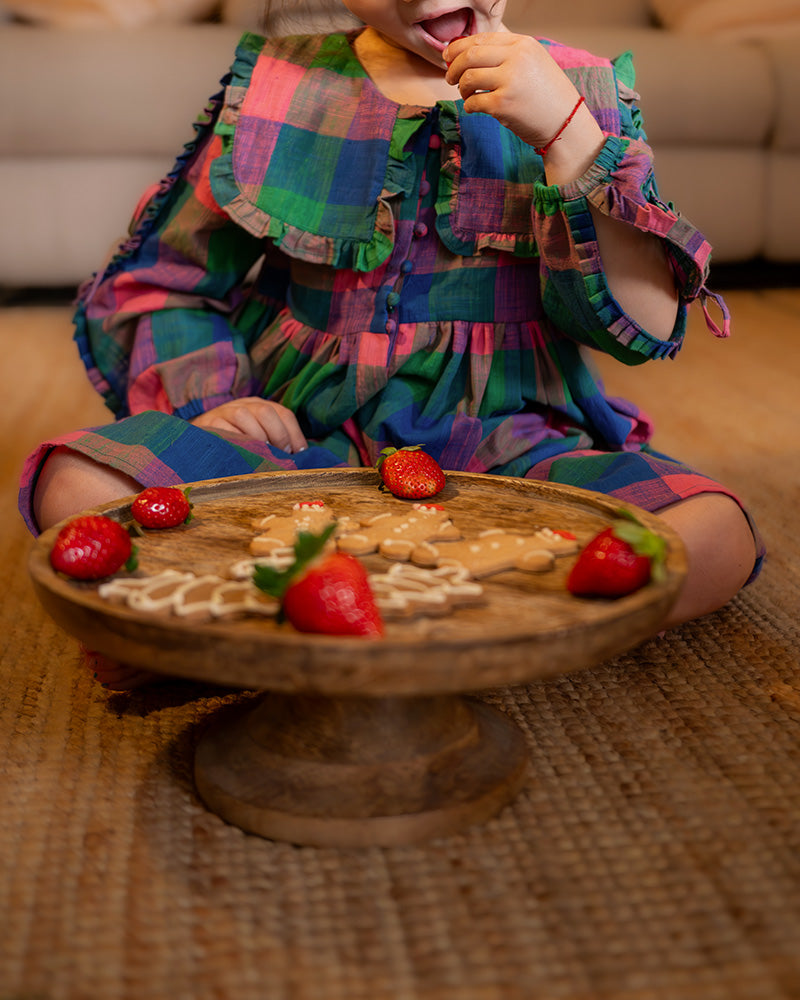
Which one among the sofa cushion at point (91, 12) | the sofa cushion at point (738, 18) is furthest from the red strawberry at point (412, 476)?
the sofa cushion at point (738, 18)

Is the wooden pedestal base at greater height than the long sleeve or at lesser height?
lesser

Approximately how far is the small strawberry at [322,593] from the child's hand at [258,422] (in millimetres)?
376

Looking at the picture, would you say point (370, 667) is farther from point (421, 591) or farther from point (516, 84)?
point (516, 84)

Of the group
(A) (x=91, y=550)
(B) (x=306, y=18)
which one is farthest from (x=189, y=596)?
(B) (x=306, y=18)

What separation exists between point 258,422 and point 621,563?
429mm

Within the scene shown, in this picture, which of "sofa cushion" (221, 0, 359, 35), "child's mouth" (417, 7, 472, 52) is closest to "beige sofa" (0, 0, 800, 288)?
"sofa cushion" (221, 0, 359, 35)

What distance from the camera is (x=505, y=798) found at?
575 mm

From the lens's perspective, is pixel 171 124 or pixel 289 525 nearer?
pixel 289 525

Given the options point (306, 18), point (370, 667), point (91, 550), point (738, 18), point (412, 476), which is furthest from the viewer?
point (738, 18)

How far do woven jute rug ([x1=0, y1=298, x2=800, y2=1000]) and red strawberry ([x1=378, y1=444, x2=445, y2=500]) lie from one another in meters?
0.15

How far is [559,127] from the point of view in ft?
2.40

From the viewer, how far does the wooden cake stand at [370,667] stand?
456 mm

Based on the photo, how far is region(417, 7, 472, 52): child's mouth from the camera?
81 centimetres

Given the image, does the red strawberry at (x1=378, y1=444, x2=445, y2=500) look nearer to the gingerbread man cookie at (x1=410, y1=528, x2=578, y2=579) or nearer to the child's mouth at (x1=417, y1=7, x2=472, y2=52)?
the gingerbread man cookie at (x1=410, y1=528, x2=578, y2=579)
